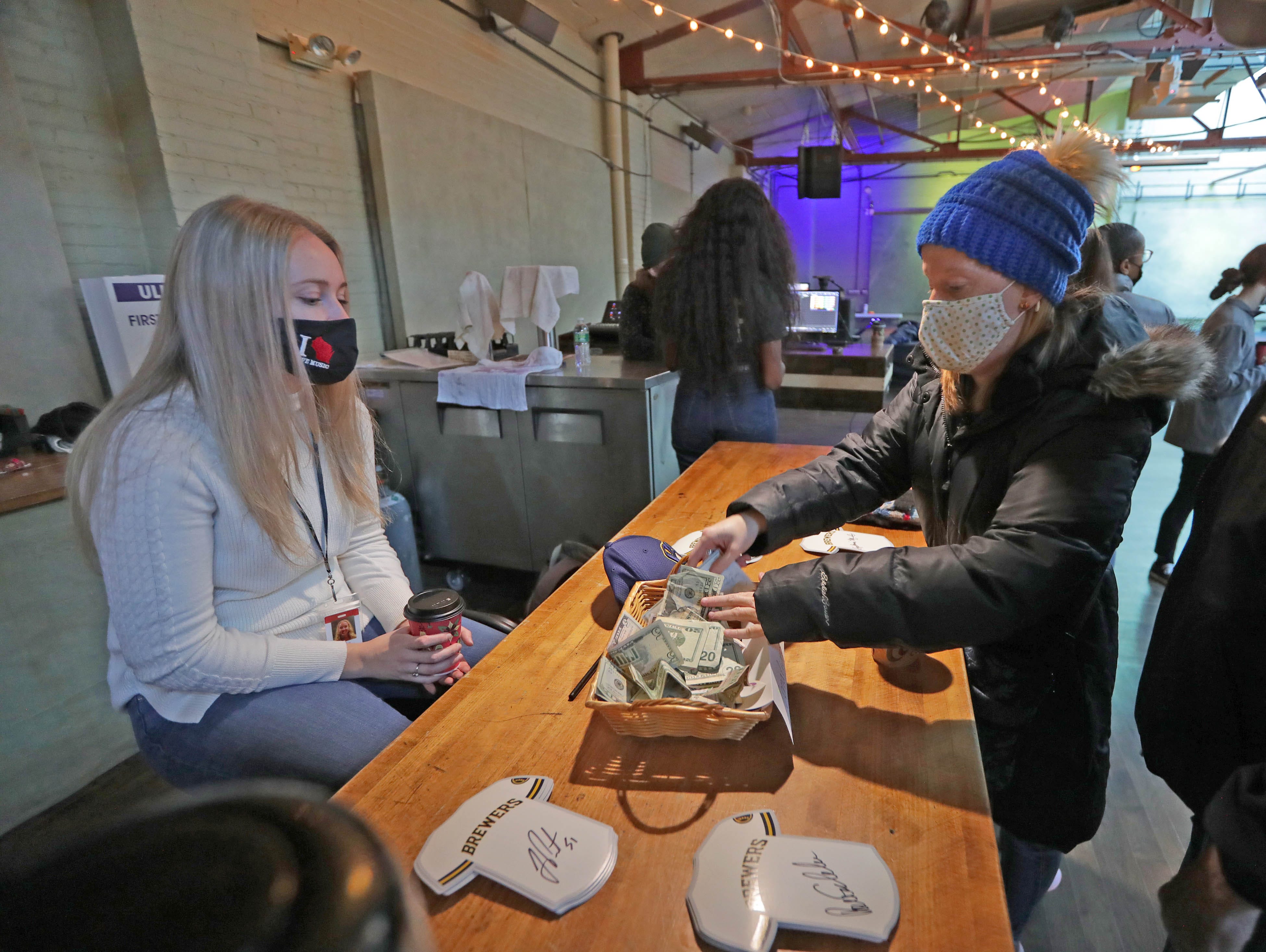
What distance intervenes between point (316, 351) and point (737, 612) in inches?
38.6

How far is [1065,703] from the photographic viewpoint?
1120 millimetres

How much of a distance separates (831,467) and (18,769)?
2561 mm

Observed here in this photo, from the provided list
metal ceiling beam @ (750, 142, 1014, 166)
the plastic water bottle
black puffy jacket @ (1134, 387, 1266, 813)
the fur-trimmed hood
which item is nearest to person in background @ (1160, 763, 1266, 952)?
black puffy jacket @ (1134, 387, 1266, 813)

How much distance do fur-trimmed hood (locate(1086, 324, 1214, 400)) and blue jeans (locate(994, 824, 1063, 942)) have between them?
2.85ft

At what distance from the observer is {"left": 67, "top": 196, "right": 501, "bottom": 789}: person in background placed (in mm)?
1142

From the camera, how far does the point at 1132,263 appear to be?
2877 millimetres

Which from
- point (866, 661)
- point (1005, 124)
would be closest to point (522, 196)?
point (866, 661)

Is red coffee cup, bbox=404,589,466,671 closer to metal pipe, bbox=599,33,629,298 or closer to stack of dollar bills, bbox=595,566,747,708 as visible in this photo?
stack of dollar bills, bbox=595,566,747,708

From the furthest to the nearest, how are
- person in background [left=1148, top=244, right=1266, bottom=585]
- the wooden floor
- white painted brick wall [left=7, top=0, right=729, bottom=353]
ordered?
person in background [left=1148, top=244, right=1266, bottom=585], white painted brick wall [left=7, top=0, right=729, bottom=353], the wooden floor

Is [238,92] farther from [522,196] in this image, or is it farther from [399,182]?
[522,196]

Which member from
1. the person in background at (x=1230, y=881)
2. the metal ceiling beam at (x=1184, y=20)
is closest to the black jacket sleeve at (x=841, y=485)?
the person in background at (x=1230, y=881)

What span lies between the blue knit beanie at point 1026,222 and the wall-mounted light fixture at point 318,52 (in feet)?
12.3

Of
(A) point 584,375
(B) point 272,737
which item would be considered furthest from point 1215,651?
(A) point 584,375

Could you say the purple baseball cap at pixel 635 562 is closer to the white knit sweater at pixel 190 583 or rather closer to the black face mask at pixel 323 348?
the white knit sweater at pixel 190 583
